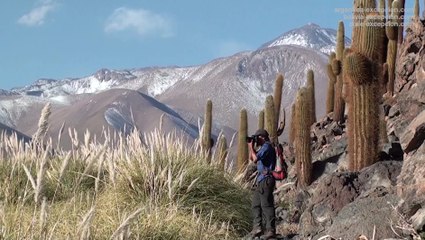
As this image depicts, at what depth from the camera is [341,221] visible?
6.96m

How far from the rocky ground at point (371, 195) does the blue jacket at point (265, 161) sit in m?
0.28

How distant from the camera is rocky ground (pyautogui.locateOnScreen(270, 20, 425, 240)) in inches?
241

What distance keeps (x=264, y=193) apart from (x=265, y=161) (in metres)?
0.42

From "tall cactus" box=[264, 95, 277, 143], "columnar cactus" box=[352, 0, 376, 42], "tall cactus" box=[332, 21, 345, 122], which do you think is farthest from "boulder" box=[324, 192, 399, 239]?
"tall cactus" box=[332, 21, 345, 122]

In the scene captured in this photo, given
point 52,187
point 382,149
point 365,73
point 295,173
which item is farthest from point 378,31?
point 52,187

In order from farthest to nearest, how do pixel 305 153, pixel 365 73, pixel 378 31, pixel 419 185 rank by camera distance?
pixel 305 153
pixel 378 31
pixel 365 73
pixel 419 185

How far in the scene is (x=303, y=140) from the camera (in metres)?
12.3

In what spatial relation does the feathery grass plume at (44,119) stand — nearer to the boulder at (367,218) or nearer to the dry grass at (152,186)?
the dry grass at (152,186)

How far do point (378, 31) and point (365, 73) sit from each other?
1330 millimetres

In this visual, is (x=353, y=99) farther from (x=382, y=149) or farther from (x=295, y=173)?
(x=295, y=173)

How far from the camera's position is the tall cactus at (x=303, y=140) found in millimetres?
12164

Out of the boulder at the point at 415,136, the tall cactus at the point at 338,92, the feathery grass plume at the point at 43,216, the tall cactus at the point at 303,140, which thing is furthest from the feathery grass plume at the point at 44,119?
the tall cactus at the point at 338,92

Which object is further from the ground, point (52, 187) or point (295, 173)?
point (52, 187)

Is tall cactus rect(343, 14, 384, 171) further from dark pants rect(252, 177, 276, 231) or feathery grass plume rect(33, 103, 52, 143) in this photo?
feathery grass plume rect(33, 103, 52, 143)
